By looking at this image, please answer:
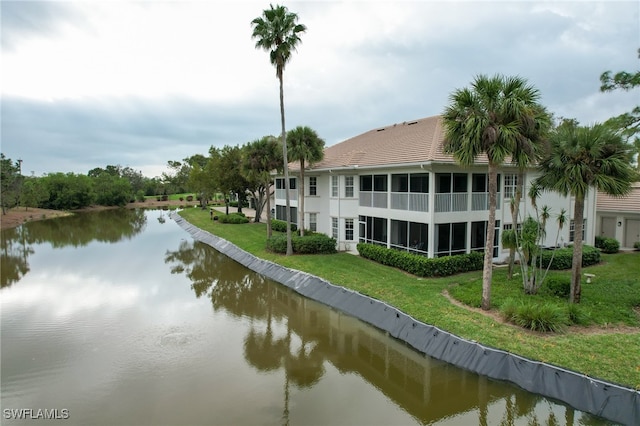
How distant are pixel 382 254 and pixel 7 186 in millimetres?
53796

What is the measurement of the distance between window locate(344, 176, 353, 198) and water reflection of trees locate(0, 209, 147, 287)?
60.9ft

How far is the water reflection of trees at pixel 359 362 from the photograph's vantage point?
855cm

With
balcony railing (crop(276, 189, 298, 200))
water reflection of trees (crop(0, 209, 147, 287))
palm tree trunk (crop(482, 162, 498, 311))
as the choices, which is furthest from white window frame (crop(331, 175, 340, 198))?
water reflection of trees (crop(0, 209, 147, 287))

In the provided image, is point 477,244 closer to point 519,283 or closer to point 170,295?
point 519,283

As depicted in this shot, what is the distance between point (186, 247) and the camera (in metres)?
31.4

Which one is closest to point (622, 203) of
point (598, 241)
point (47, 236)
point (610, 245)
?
point (598, 241)

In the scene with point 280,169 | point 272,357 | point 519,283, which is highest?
point 280,169

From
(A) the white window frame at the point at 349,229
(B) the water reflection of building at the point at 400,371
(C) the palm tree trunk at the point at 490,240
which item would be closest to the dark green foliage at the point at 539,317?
(C) the palm tree trunk at the point at 490,240

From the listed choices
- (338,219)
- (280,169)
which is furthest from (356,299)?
(280,169)

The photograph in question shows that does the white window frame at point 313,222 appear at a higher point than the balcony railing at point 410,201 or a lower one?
lower

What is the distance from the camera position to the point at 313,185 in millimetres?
27562

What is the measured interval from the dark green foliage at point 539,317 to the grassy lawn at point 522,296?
225mm

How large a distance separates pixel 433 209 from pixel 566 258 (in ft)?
23.5

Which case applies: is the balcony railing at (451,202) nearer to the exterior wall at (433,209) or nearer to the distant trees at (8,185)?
the exterior wall at (433,209)
